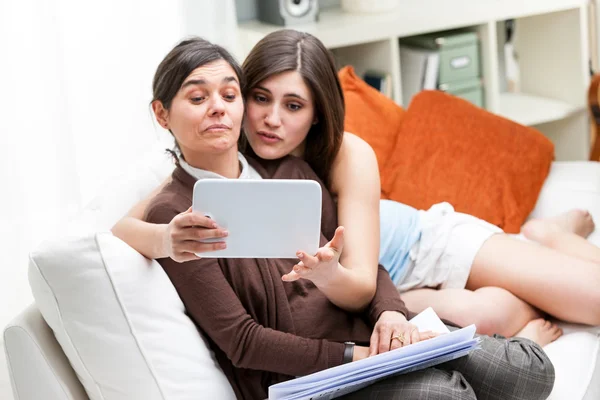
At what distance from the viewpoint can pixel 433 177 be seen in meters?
2.29

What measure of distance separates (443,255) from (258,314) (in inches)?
22.9

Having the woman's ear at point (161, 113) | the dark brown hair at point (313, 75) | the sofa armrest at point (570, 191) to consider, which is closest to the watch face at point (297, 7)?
the sofa armrest at point (570, 191)

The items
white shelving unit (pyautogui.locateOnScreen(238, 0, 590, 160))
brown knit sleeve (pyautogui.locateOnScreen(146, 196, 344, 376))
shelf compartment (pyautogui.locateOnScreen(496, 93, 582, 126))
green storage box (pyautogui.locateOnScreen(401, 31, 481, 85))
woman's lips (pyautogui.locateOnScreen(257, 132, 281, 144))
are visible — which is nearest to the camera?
brown knit sleeve (pyautogui.locateOnScreen(146, 196, 344, 376))

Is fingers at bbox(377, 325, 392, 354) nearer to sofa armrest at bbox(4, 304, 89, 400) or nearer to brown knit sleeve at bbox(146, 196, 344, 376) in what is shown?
brown knit sleeve at bbox(146, 196, 344, 376)

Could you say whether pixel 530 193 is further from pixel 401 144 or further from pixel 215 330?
pixel 215 330

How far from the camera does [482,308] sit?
5.76 ft

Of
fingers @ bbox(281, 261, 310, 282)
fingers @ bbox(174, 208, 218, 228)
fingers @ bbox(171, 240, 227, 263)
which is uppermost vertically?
fingers @ bbox(174, 208, 218, 228)

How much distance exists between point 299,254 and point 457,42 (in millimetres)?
1795

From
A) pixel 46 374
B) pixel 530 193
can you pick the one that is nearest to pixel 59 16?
pixel 46 374

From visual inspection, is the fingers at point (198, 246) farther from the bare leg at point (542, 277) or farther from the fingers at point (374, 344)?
the bare leg at point (542, 277)

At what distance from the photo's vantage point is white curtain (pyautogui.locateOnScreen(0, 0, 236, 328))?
6.21 feet

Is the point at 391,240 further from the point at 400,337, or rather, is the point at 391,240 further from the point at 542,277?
the point at 400,337

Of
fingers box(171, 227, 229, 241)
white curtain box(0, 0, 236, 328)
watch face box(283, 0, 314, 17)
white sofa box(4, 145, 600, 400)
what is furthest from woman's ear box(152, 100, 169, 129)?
watch face box(283, 0, 314, 17)

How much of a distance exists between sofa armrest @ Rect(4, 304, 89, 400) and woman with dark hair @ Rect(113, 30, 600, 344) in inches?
8.2
